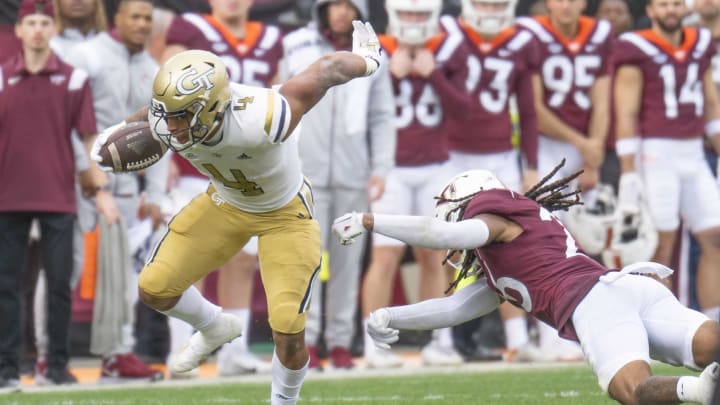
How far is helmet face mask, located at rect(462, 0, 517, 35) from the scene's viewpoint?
9702mm

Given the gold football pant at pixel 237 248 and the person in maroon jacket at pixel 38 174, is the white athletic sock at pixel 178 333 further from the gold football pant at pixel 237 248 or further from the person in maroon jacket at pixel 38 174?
the gold football pant at pixel 237 248

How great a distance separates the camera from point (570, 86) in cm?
1003

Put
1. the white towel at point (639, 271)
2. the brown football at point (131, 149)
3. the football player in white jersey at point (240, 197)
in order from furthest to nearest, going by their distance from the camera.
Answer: the brown football at point (131, 149) < the football player in white jersey at point (240, 197) < the white towel at point (639, 271)

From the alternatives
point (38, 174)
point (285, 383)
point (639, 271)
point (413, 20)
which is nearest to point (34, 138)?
point (38, 174)

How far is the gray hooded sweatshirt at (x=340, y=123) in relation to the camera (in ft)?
30.3

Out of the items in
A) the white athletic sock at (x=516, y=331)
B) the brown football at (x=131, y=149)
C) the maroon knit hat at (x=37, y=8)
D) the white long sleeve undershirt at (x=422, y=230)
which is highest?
the maroon knit hat at (x=37, y=8)

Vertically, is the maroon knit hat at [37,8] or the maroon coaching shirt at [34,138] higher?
the maroon knit hat at [37,8]

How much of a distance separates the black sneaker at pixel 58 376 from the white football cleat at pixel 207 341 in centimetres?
171

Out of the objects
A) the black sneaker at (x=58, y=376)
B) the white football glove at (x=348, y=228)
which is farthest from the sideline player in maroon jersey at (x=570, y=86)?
the white football glove at (x=348, y=228)

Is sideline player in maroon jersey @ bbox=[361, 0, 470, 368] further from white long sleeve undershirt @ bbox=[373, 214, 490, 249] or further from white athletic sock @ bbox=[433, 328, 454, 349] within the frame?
white long sleeve undershirt @ bbox=[373, 214, 490, 249]

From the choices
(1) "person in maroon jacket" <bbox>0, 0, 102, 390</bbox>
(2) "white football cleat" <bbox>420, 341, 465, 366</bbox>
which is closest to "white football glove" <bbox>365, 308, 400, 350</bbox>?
(1) "person in maroon jacket" <bbox>0, 0, 102, 390</bbox>

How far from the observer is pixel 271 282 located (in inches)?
257

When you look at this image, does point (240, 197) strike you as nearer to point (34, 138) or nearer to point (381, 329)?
→ point (381, 329)

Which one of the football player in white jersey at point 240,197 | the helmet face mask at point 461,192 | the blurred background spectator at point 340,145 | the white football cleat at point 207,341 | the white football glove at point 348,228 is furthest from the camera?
the blurred background spectator at point 340,145
